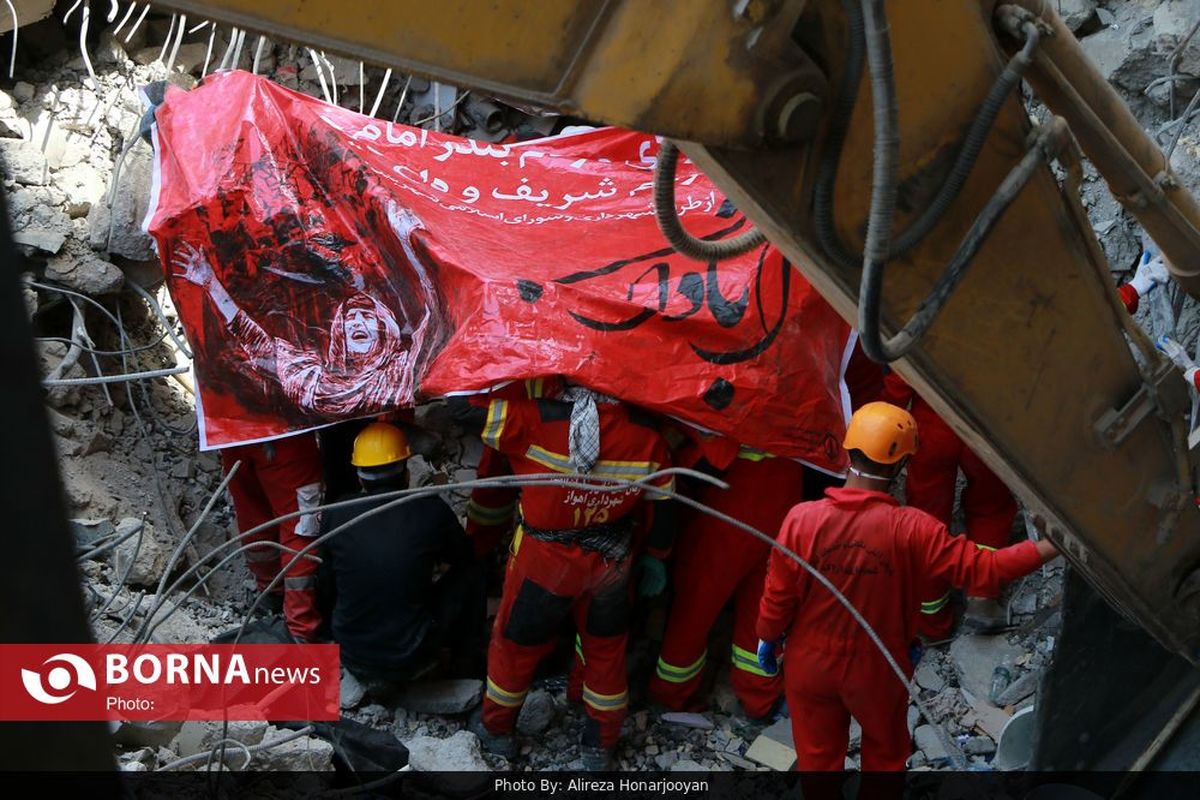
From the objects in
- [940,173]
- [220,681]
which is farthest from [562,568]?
[940,173]

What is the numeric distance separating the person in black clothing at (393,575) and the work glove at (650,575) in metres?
0.67

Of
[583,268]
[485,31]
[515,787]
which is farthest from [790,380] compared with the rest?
[485,31]

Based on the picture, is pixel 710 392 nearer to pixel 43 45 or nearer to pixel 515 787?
pixel 515 787

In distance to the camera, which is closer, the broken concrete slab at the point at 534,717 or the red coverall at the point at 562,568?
the red coverall at the point at 562,568

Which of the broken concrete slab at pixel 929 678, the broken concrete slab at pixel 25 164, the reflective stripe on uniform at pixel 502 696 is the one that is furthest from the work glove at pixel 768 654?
the broken concrete slab at pixel 25 164

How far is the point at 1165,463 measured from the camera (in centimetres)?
288

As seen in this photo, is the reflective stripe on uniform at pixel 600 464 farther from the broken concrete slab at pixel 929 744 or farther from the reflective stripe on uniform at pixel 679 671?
the broken concrete slab at pixel 929 744

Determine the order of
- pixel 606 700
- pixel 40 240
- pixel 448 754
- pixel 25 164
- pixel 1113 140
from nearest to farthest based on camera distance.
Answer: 1. pixel 1113 140
2. pixel 448 754
3. pixel 606 700
4. pixel 40 240
5. pixel 25 164

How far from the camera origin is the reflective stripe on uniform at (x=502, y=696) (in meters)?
5.02

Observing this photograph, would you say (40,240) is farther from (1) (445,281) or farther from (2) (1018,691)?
(2) (1018,691)

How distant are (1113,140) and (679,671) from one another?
3.40 m

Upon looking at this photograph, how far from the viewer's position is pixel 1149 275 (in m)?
5.03

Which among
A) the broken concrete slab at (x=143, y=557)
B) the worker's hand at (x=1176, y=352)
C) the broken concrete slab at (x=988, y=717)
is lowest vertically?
the broken concrete slab at (x=988, y=717)

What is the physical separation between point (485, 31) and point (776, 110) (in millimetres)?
482
